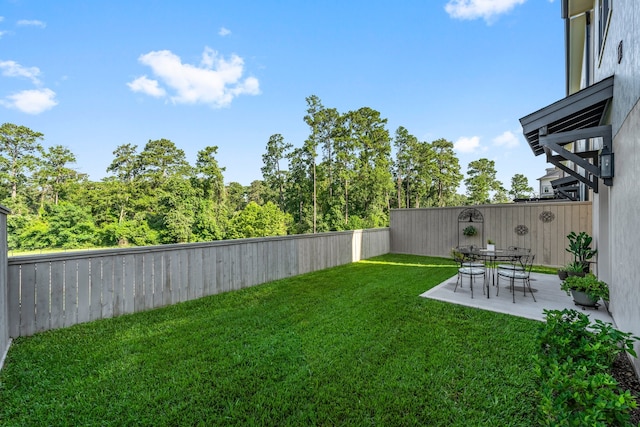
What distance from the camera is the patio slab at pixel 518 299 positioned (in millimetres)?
3898

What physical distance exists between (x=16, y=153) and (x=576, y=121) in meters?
36.1

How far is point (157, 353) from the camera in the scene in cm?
279

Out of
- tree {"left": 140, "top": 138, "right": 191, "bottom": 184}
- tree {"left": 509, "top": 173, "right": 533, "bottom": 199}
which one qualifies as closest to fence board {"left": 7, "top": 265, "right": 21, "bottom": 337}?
tree {"left": 140, "top": 138, "right": 191, "bottom": 184}

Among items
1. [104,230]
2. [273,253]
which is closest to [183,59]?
[273,253]

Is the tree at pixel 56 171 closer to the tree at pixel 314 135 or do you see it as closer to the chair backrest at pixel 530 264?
the tree at pixel 314 135

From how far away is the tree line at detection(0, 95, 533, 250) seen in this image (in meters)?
21.2

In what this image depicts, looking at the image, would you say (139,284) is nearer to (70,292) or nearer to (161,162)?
(70,292)

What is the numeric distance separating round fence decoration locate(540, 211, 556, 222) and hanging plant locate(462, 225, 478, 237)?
1.70 metres

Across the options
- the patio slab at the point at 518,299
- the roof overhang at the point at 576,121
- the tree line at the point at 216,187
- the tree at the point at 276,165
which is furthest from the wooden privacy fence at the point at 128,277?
the tree at the point at 276,165

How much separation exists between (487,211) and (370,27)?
7.78 meters

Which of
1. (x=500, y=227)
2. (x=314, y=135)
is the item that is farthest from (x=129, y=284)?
(x=314, y=135)

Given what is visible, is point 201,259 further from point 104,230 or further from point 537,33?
point 104,230

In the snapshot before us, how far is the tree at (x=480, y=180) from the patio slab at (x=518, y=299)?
83.2 ft

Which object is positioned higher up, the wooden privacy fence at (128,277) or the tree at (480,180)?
the tree at (480,180)
